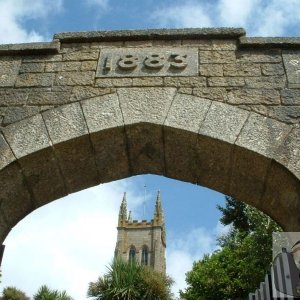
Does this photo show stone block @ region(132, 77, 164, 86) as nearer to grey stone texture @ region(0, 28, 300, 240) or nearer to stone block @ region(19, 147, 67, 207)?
grey stone texture @ region(0, 28, 300, 240)

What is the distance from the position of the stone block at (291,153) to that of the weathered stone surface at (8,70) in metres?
2.46

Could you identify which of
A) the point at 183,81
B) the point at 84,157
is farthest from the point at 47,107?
the point at 183,81

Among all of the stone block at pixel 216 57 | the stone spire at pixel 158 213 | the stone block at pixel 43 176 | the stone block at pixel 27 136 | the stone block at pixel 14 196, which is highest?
the stone spire at pixel 158 213

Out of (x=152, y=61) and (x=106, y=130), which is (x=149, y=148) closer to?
(x=106, y=130)

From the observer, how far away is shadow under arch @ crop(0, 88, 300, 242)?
3.59 metres

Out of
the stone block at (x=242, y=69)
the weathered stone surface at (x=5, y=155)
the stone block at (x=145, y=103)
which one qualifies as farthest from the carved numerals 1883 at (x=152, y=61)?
the weathered stone surface at (x=5, y=155)

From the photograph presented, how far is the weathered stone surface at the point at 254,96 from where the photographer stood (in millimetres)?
3795

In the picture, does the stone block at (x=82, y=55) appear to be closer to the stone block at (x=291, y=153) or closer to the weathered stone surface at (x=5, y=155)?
the weathered stone surface at (x=5, y=155)

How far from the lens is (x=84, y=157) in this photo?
12.7 feet

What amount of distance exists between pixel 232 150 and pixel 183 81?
31.4 inches

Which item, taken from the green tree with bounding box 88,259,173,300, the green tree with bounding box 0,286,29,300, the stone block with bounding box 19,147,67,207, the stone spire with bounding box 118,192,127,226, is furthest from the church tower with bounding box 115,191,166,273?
the stone block with bounding box 19,147,67,207

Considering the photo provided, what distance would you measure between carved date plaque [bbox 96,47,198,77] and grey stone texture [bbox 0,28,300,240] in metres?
0.03

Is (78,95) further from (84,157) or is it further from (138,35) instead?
(138,35)

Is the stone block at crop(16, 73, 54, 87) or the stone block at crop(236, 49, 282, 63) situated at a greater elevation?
the stone block at crop(236, 49, 282, 63)
